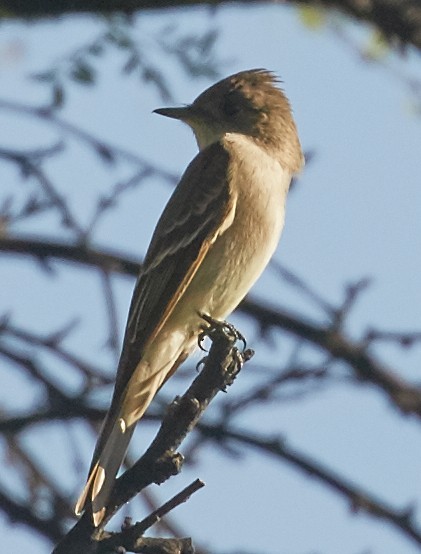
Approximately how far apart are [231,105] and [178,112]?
32 cm

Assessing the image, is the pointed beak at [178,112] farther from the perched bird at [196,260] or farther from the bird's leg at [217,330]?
the bird's leg at [217,330]

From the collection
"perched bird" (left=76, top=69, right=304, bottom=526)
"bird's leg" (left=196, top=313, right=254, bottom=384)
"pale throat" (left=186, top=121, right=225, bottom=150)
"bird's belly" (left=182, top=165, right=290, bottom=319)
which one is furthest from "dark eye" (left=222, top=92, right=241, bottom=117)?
"bird's leg" (left=196, top=313, right=254, bottom=384)

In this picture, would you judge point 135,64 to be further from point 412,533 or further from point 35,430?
point 412,533

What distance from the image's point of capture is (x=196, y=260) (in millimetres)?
6047

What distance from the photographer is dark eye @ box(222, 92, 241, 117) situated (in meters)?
7.27

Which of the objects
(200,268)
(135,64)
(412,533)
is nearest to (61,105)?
(135,64)

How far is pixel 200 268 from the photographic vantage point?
19.9ft

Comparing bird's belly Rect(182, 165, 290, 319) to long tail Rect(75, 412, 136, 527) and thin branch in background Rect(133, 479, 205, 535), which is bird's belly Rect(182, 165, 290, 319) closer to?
long tail Rect(75, 412, 136, 527)

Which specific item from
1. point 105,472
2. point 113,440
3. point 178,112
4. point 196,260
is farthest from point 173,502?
point 178,112

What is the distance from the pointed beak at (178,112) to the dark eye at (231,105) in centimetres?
22

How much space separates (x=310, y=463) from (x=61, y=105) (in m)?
2.14

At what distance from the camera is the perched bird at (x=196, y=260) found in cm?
573

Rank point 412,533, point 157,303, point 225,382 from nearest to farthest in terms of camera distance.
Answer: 1. point 225,382
2. point 157,303
3. point 412,533

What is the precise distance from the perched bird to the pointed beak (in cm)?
31
